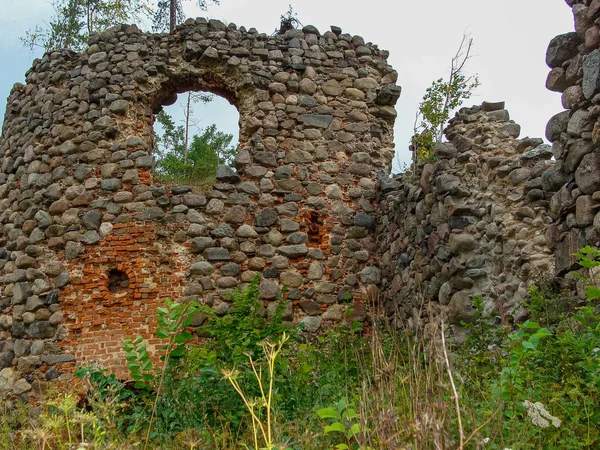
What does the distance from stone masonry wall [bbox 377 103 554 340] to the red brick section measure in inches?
107

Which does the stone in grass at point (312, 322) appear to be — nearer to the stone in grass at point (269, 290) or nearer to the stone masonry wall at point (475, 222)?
the stone in grass at point (269, 290)

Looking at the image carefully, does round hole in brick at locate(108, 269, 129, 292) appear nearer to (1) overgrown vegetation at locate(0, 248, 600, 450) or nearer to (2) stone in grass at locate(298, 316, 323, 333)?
(1) overgrown vegetation at locate(0, 248, 600, 450)

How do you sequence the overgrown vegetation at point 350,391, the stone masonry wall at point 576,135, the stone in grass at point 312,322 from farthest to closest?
the stone in grass at point 312,322, the stone masonry wall at point 576,135, the overgrown vegetation at point 350,391

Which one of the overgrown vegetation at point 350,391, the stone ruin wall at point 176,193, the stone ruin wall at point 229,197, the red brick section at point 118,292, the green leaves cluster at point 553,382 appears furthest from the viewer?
the stone ruin wall at point 176,193

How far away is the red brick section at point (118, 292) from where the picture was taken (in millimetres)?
6922

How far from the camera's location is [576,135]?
418cm

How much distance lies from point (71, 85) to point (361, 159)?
3.88 metres

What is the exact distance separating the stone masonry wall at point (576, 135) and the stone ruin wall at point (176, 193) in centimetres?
337

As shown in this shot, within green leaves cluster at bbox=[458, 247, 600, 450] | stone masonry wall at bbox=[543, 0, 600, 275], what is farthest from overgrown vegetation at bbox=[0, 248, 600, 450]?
stone masonry wall at bbox=[543, 0, 600, 275]

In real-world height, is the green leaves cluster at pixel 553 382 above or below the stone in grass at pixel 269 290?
below

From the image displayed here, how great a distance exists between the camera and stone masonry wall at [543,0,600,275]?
3979 millimetres

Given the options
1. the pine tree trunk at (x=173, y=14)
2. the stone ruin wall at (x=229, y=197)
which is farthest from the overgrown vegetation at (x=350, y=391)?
the pine tree trunk at (x=173, y=14)

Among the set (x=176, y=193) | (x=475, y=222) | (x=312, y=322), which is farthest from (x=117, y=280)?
(x=475, y=222)

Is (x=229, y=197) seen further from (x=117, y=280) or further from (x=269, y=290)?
(x=117, y=280)
